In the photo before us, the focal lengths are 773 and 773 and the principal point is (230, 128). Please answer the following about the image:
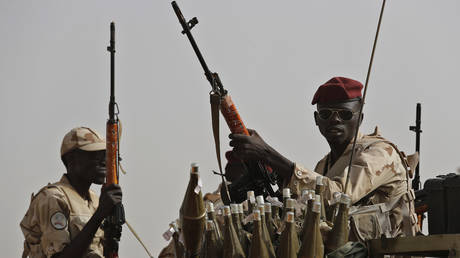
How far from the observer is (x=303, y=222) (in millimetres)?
4707

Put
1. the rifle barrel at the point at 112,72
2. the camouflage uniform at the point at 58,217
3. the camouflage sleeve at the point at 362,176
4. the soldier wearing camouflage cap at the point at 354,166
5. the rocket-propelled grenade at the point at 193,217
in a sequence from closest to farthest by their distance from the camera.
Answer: the rocket-propelled grenade at the point at 193,217 < the soldier wearing camouflage cap at the point at 354,166 < the camouflage sleeve at the point at 362,176 < the camouflage uniform at the point at 58,217 < the rifle barrel at the point at 112,72

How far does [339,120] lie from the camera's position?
638cm

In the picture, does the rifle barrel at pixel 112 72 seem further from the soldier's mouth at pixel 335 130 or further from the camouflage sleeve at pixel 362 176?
the camouflage sleeve at pixel 362 176

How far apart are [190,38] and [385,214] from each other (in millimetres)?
2393

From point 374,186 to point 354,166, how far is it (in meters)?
0.21

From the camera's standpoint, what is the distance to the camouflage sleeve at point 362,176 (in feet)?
18.2

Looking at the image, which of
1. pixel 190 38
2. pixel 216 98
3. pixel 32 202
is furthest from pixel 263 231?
pixel 32 202

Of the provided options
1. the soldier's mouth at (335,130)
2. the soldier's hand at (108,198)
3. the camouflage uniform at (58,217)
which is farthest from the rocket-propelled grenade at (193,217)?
the camouflage uniform at (58,217)

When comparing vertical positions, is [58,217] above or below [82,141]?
below

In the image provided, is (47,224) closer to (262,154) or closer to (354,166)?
(262,154)

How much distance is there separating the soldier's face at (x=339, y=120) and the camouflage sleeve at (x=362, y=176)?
45 cm

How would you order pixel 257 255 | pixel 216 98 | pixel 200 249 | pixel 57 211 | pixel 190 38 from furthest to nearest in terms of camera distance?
pixel 57 211 → pixel 190 38 → pixel 216 98 → pixel 200 249 → pixel 257 255

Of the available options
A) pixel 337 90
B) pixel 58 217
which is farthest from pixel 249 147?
pixel 58 217

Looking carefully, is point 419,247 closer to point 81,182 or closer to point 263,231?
point 263,231
